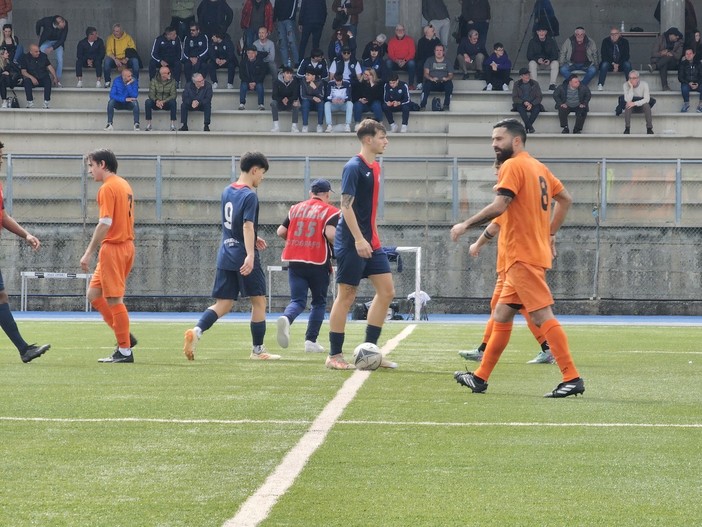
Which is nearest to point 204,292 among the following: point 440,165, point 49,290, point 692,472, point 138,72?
point 49,290

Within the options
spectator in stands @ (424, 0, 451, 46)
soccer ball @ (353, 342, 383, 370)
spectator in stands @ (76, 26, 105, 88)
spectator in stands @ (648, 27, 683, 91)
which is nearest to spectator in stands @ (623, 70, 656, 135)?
spectator in stands @ (648, 27, 683, 91)

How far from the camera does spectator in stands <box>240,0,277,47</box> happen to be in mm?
31734

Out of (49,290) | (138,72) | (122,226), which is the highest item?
(138,72)

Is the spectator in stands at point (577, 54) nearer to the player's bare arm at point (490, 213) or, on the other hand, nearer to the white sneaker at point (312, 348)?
the white sneaker at point (312, 348)

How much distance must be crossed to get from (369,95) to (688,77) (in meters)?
7.23

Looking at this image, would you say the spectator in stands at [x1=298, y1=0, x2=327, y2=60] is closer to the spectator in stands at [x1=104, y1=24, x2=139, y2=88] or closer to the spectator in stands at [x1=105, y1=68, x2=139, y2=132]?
the spectator in stands at [x1=104, y1=24, x2=139, y2=88]

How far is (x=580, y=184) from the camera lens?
2558cm

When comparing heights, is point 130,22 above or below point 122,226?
above

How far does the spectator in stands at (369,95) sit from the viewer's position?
29234mm

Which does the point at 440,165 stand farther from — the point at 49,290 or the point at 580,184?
the point at 49,290

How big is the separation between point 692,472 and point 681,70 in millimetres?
25385

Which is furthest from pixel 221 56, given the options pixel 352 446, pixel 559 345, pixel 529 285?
pixel 352 446

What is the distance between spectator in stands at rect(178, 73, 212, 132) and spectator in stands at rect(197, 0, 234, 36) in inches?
122

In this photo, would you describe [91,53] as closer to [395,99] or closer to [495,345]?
[395,99]
